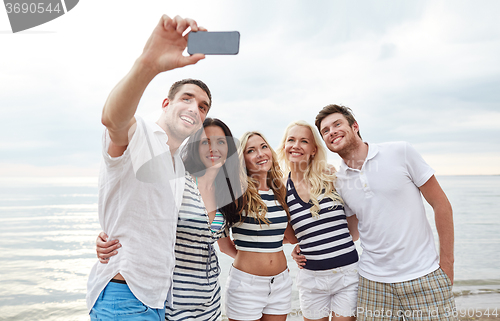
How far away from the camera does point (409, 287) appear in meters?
3.03

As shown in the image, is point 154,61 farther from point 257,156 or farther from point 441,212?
point 441,212

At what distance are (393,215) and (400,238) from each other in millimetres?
244

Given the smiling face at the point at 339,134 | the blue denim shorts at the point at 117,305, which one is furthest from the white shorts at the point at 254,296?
the smiling face at the point at 339,134

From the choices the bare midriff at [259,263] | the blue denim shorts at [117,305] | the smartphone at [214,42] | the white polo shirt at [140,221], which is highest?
the smartphone at [214,42]

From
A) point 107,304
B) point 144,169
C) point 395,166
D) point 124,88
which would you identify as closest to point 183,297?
point 107,304

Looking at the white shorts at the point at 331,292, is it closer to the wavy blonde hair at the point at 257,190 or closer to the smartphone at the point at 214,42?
the wavy blonde hair at the point at 257,190

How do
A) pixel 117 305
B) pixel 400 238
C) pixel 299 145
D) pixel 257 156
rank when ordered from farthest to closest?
pixel 299 145 < pixel 257 156 < pixel 400 238 < pixel 117 305

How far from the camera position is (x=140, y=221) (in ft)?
6.56

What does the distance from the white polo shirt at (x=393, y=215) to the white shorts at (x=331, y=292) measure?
0.19 metres

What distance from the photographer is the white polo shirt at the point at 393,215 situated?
311 cm

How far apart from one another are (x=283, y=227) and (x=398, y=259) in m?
1.26

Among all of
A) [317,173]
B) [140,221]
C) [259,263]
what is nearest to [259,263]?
[259,263]

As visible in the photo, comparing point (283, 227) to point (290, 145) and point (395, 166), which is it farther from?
point (395, 166)

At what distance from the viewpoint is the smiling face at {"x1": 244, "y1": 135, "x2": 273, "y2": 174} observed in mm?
3804
